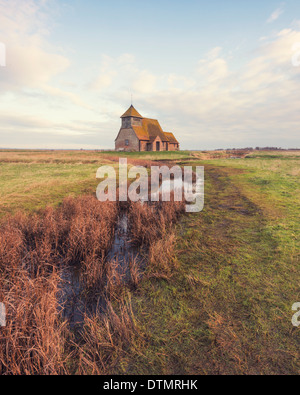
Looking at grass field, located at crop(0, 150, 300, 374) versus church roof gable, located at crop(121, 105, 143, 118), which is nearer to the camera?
grass field, located at crop(0, 150, 300, 374)

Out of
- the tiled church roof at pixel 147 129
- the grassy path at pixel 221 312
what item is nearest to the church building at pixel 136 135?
the tiled church roof at pixel 147 129

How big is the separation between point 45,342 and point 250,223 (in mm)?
7534

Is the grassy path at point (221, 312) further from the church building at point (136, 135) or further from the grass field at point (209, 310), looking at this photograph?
the church building at point (136, 135)

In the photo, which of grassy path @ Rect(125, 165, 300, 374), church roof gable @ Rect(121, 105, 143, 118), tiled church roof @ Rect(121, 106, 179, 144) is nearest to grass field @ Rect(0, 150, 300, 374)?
grassy path @ Rect(125, 165, 300, 374)

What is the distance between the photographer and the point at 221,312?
368 cm

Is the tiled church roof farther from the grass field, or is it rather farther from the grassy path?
the grassy path

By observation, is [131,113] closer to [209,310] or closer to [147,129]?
[147,129]

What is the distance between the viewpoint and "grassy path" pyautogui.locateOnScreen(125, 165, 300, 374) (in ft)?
9.16

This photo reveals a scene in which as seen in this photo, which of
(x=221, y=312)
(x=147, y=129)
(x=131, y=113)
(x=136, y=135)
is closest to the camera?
(x=221, y=312)

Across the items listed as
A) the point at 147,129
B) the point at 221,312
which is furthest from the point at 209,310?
the point at 147,129

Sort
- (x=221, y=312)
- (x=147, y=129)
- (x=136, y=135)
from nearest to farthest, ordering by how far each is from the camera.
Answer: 1. (x=221, y=312)
2. (x=136, y=135)
3. (x=147, y=129)

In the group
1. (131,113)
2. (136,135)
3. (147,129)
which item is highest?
(131,113)

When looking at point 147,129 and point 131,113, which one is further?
point 147,129
